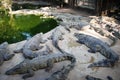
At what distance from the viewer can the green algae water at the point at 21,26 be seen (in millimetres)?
10953

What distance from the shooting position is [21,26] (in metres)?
12.6

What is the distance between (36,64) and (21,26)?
590 cm

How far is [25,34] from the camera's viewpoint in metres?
11.1

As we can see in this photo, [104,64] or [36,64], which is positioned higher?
[36,64]

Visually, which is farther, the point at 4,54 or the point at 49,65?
the point at 4,54

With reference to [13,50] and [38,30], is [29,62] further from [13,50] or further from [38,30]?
[38,30]

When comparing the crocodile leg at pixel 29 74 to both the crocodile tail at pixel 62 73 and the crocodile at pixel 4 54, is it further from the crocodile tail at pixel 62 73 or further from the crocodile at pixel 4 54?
the crocodile at pixel 4 54

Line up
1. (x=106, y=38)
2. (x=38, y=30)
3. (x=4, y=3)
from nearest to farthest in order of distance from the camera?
(x=106, y=38) → (x=38, y=30) → (x=4, y=3)

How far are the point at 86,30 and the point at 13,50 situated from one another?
405 cm

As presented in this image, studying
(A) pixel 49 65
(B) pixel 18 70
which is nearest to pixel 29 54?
(A) pixel 49 65

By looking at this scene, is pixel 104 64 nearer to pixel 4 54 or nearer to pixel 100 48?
pixel 100 48

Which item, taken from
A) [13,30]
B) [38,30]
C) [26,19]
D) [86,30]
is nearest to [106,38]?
[86,30]

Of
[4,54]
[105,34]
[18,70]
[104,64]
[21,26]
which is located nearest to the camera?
[18,70]

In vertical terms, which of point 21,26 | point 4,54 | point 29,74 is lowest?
point 29,74
